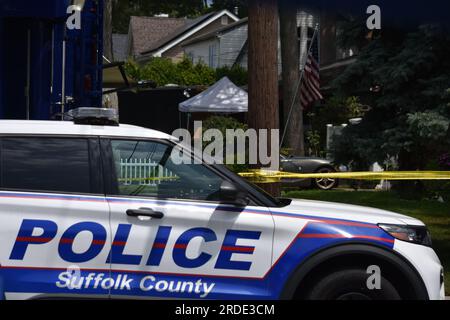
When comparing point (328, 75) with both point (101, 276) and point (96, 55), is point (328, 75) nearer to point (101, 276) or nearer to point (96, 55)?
point (96, 55)

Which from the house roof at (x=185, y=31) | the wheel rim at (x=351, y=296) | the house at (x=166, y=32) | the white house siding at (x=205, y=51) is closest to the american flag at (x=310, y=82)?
the wheel rim at (x=351, y=296)

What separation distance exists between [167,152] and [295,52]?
77.4ft

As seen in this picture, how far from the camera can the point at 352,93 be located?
12.5 m

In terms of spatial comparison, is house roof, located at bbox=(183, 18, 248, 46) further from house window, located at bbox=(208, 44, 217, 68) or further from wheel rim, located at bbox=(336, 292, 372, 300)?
wheel rim, located at bbox=(336, 292, 372, 300)

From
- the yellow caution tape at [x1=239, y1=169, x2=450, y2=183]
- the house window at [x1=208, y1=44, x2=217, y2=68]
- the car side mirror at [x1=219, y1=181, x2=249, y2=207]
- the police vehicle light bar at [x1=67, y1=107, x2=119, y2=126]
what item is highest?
the house window at [x1=208, y1=44, x2=217, y2=68]

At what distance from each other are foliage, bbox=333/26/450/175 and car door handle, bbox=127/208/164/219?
553cm

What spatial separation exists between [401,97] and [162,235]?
6.18m

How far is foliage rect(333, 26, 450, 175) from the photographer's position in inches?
432

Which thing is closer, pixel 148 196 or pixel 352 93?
pixel 148 196

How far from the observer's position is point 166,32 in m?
60.8

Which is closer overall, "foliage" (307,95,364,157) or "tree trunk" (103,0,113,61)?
"tree trunk" (103,0,113,61)

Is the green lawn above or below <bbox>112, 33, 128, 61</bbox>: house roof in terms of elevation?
below

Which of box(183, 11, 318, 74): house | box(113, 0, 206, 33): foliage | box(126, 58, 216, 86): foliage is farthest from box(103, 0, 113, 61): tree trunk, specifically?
box(113, 0, 206, 33): foliage
